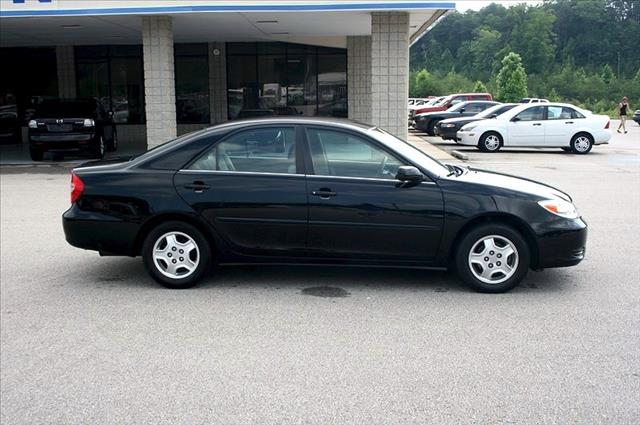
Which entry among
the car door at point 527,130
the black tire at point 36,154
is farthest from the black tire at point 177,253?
the car door at point 527,130

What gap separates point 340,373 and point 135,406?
1.32m

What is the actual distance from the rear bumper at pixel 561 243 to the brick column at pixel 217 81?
66.4 feet

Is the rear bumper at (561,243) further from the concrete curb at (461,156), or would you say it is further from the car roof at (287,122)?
the concrete curb at (461,156)

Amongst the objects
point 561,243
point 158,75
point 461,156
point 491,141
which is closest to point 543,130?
point 491,141

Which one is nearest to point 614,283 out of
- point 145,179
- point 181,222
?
point 181,222

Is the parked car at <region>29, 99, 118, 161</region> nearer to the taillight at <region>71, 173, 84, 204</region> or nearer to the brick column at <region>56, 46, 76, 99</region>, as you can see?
the brick column at <region>56, 46, 76, 99</region>

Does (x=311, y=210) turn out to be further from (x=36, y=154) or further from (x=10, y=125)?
(x=10, y=125)

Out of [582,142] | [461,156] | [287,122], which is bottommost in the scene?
[461,156]

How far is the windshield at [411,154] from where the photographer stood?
21.4 ft

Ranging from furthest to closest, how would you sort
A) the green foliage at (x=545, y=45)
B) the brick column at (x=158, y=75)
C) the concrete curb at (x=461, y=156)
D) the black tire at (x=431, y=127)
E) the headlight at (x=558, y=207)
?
the green foliage at (x=545, y=45) → the black tire at (x=431, y=127) → the concrete curb at (x=461, y=156) → the brick column at (x=158, y=75) → the headlight at (x=558, y=207)

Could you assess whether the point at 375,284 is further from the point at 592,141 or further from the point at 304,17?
the point at 592,141

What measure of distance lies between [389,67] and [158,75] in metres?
5.44

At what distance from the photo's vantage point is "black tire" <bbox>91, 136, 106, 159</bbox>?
58.5 feet

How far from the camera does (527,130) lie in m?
21.3
